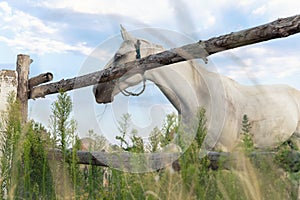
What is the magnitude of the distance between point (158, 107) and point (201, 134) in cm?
204

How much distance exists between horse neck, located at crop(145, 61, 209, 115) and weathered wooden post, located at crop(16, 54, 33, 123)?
1.29m

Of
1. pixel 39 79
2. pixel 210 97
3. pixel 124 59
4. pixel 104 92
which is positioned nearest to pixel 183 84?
pixel 210 97

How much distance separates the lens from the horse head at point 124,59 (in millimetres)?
4494

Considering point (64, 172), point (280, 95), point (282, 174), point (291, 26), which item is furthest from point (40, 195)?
point (280, 95)

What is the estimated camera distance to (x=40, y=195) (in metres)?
3.12

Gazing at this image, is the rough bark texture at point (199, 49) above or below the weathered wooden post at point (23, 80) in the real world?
below

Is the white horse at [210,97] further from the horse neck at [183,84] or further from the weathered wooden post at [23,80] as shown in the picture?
the weathered wooden post at [23,80]

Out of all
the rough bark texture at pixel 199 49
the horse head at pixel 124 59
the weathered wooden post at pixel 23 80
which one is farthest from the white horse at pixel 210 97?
the weathered wooden post at pixel 23 80

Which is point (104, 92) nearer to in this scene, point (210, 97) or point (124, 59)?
point (124, 59)

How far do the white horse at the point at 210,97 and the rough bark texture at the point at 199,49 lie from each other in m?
0.51

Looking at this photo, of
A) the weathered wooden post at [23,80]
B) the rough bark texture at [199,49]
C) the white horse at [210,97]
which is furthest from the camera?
the white horse at [210,97]

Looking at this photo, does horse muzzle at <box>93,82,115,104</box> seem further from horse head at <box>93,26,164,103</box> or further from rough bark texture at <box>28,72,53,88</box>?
rough bark texture at <box>28,72,53,88</box>

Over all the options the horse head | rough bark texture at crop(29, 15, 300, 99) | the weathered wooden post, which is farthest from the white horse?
the weathered wooden post

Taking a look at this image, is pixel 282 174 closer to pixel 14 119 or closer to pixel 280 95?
pixel 14 119
